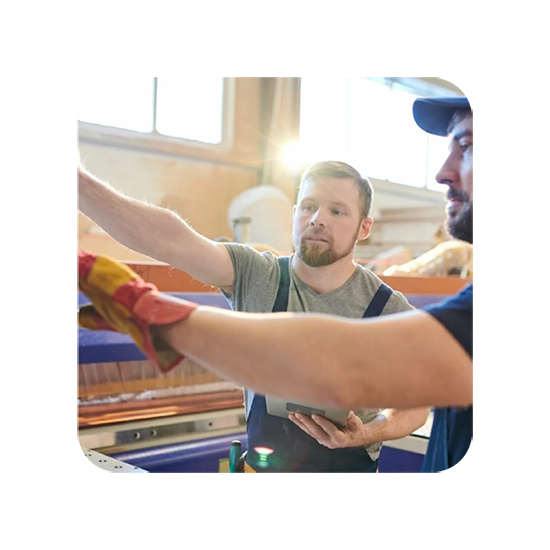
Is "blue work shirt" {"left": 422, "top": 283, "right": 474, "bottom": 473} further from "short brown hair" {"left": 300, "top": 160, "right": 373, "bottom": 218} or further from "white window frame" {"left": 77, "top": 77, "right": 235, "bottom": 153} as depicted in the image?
"white window frame" {"left": 77, "top": 77, "right": 235, "bottom": 153}

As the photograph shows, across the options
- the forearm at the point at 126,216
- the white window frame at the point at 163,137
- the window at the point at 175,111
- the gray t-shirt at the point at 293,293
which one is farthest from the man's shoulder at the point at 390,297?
the white window frame at the point at 163,137

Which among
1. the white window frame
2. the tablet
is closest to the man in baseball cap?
the tablet

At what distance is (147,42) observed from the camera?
0.76m

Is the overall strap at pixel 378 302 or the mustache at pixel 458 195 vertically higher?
the mustache at pixel 458 195

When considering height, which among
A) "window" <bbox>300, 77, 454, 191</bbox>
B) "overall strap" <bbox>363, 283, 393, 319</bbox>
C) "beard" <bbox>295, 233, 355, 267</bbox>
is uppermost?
"window" <bbox>300, 77, 454, 191</bbox>

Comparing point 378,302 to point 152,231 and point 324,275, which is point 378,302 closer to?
point 324,275

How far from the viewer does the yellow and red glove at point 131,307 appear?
54cm

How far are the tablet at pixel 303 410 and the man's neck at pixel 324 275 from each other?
0.14 meters

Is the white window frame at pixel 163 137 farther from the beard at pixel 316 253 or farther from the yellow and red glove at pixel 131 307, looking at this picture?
the yellow and red glove at pixel 131 307

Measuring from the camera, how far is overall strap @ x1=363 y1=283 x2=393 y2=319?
0.73 meters

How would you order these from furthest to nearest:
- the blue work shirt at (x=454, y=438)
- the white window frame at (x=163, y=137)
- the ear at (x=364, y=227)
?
the white window frame at (x=163, y=137) → the ear at (x=364, y=227) → the blue work shirt at (x=454, y=438)

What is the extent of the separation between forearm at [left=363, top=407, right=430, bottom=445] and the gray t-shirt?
0.01 m

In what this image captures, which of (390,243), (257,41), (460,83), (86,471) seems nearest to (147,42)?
(257,41)
